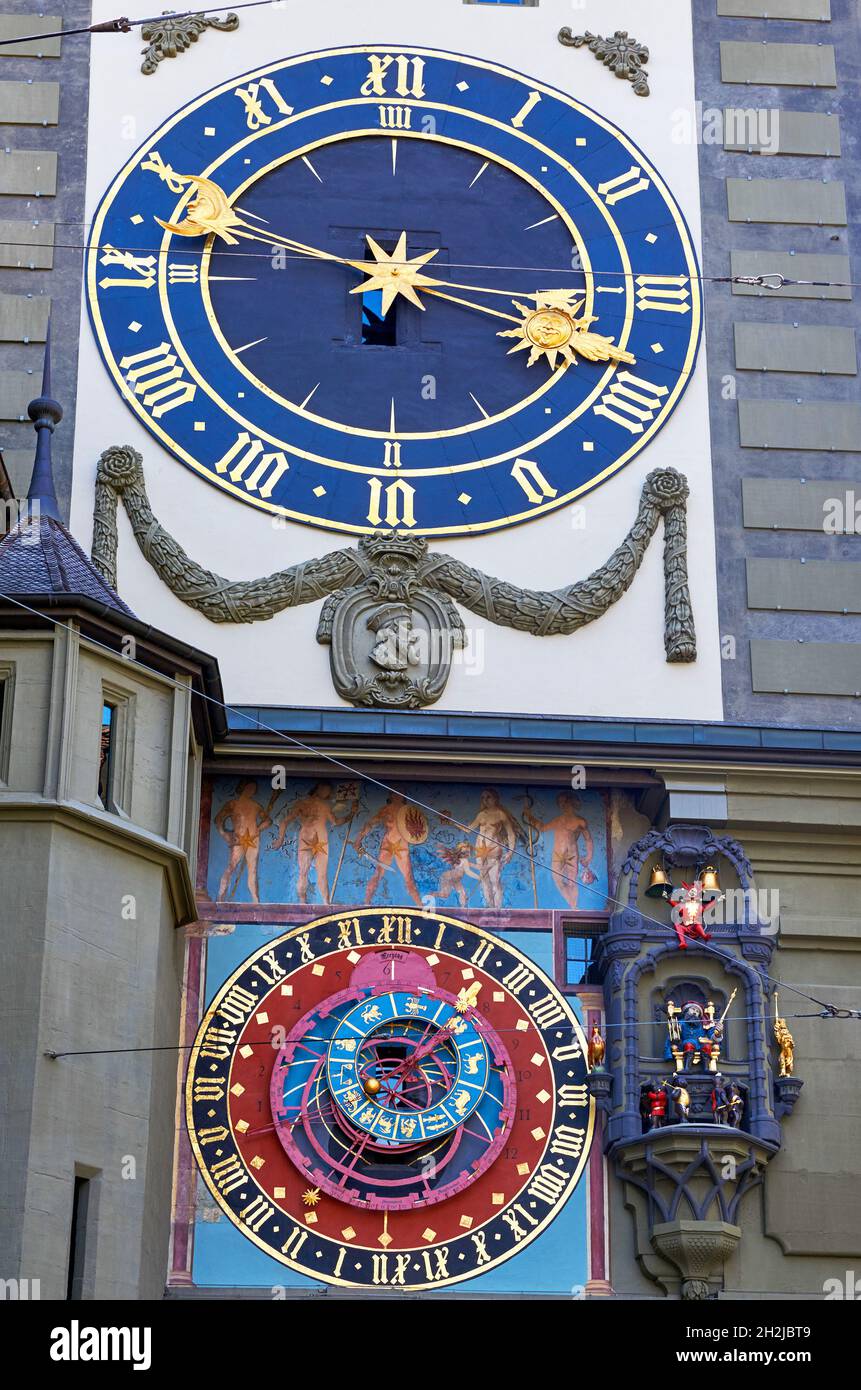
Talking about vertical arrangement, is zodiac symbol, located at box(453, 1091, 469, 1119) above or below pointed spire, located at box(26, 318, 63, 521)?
below

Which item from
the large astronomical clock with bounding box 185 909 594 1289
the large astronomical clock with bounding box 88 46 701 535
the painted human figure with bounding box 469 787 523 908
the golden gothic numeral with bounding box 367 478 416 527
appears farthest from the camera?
the large astronomical clock with bounding box 88 46 701 535

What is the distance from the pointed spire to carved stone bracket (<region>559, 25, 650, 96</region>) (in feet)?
14.6

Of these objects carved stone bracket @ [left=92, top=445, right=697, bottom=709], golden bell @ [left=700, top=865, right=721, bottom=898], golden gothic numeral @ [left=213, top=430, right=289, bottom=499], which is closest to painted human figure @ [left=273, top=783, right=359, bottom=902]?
carved stone bracket @ [left=92, top=445, right=697, bottom=709]

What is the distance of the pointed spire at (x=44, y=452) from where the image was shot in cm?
1595

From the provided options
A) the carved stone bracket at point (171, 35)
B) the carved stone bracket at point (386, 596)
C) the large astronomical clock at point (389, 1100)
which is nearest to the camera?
the large astronomical clock at point (389, 1100)

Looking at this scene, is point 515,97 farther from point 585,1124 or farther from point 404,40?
point 585,1124

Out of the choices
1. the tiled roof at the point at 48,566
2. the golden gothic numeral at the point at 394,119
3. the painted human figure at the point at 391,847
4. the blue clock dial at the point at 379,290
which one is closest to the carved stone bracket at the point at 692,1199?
the painted human figure at the point at 391,847

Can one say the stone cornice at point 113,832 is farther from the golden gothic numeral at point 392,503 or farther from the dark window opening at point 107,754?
the golden gothic numeral at point 392,503

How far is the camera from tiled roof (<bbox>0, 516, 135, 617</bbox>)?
15156mm

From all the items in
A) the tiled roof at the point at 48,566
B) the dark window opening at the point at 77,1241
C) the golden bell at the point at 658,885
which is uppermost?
the tiled roof at the point at 48,566

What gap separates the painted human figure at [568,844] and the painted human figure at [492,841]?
0.46 feet

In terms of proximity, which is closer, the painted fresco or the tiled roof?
the tiled roof

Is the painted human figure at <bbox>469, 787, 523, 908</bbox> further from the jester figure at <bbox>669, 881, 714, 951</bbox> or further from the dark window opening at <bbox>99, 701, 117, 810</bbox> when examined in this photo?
the dark window opening at <bbox>99, 701, 117, 810</bbox>
